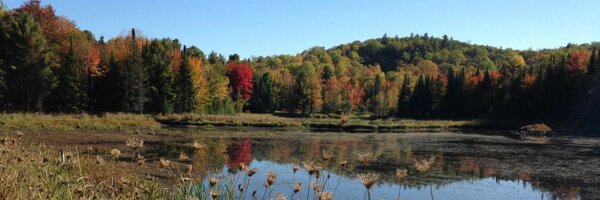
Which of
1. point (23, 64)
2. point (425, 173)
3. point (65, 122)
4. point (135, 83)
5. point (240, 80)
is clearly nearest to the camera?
point (425, 173)

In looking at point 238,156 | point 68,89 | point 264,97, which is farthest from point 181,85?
point 238,156

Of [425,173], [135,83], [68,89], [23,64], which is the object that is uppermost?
[23,64]

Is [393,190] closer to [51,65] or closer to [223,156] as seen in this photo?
[223,156]

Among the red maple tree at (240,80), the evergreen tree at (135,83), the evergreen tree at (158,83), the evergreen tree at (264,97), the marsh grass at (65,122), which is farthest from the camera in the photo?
Result: the evergreen tree at (264,97)

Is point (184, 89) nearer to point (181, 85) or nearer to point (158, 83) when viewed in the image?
point (181, 85)

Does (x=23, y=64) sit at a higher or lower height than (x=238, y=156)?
higher

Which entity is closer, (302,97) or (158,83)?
(158,83)

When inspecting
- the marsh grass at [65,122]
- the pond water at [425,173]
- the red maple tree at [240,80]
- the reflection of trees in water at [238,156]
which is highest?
the red maple tree at [240,80]

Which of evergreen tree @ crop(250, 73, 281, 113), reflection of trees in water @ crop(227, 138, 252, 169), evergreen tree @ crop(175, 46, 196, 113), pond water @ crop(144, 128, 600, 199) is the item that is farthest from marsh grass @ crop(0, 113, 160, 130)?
evergreen tree @ crop(250, 73, 281, 113)

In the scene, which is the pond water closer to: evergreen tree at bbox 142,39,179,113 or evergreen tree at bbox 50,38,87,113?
evergreen tree at bbox 50,38,87,113

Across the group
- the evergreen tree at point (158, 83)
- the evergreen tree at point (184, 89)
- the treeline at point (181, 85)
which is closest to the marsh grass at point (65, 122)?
the treeline at point (181, 85)

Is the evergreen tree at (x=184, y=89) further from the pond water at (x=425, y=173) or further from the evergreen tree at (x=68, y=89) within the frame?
the pond water at (x=425, y=173)

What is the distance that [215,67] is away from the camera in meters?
80.1

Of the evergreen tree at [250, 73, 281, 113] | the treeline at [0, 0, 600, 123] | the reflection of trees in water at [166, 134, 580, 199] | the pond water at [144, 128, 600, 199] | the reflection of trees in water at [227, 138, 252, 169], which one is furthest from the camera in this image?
the evergreen tree at [250, 73, 281, 113]
